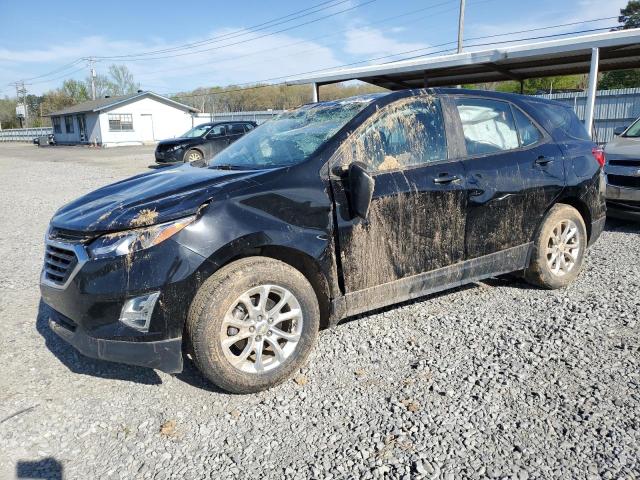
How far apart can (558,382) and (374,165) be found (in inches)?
71.3

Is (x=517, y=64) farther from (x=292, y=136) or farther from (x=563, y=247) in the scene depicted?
(x=292, y=136)

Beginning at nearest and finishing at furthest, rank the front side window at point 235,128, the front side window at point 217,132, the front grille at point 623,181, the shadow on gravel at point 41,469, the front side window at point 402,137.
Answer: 1. the shadow on gravel at point 41,469
2. the front side window at point 402,137
3. the front grille at point 623,181
4. the front side window at point 217,132
5. the front side window at point 235,128

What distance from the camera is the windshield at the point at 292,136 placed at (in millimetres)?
3551

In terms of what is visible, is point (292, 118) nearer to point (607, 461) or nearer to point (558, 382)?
point (558, 382)

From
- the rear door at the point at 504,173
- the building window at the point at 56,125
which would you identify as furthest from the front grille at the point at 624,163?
the building window at the point at 56,125

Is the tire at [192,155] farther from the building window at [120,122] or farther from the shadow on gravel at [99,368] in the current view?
the building window at [120,122]

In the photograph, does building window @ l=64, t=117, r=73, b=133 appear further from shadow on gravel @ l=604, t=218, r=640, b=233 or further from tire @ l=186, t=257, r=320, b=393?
tire @ l=186, t=257, r=320, b=393

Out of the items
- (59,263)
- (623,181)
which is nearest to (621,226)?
(623,181)

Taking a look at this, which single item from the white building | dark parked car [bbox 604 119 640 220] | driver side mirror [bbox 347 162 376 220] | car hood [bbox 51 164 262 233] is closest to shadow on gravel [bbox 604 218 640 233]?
dark parked car [bbox 604 119 640 220]

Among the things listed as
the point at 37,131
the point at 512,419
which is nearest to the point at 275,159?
the point at 512,419

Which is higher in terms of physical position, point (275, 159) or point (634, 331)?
point (275, 159)

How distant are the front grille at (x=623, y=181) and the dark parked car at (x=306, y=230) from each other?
8.25 ft

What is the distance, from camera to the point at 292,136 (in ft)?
12.7

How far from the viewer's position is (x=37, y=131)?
196ft
